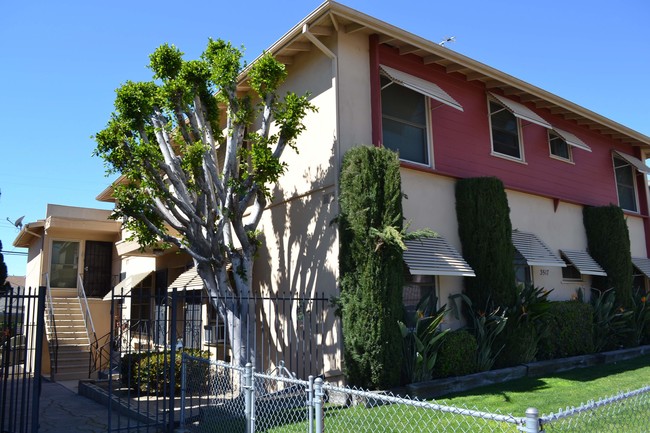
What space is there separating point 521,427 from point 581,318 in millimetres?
9900

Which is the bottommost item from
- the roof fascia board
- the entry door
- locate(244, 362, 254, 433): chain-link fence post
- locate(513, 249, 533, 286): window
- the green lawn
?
the green lawn

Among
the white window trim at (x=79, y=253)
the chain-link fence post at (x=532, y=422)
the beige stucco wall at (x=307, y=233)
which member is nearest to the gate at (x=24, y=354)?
the beige stucco wall at (x=307, y=233)

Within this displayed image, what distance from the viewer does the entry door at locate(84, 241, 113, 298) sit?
19.1 m

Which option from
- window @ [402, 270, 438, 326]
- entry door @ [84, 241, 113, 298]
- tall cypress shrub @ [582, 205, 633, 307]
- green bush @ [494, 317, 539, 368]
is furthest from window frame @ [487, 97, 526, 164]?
entry door @ [84, 241, 113, 298]

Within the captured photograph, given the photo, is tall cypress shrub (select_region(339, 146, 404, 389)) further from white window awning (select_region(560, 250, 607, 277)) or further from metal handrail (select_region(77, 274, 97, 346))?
metal handrail (select_region(77, 274, 97, 346))

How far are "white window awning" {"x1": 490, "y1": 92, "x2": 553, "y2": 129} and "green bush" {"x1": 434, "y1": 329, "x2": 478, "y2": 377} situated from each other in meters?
5.42

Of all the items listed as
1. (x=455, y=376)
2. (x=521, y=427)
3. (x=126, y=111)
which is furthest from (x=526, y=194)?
(x=521, y=427)

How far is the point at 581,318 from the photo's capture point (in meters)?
11.8

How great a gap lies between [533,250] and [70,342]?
12.2 metres

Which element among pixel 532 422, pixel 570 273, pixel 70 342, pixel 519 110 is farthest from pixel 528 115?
pixel 70 342

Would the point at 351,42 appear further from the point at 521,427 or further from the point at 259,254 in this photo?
Result: the point at 521,427

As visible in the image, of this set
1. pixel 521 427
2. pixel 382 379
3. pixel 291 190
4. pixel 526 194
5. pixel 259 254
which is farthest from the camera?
pixel 526 194

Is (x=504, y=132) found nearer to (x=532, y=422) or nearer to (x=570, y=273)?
(x=570, y=273)

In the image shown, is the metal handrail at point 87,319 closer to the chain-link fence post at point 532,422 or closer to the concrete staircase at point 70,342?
the concrete staircase at point 70,342
